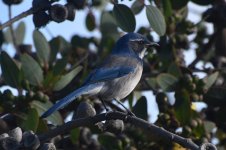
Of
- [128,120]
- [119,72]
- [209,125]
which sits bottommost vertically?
[209,125]

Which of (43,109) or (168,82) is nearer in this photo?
(43,109)

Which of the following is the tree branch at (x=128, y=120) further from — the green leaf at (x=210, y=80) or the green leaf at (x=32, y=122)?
the green leaf at (x=210, y=80)

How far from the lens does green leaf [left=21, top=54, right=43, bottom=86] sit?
154 inches

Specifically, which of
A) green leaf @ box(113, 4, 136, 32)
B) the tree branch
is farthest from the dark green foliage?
the tree branch

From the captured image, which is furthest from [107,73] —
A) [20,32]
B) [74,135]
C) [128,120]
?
[128,120]

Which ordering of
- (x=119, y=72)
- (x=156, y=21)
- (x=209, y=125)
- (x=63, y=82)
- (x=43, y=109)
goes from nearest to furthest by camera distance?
(x=156, y=21)
(x=43, y=109)
(x=63, y=82)
(x=209, y=125)
(x=119, y=72)

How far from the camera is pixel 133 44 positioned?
489 centimetres

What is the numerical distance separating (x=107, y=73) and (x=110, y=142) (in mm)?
624

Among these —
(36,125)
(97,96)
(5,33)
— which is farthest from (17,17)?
(5,33)

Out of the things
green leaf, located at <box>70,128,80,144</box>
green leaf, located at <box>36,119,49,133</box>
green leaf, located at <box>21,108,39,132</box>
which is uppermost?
green leaf, located at <box>21,108,39,132</box>

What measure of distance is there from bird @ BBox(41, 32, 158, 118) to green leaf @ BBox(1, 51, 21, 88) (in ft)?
1.10

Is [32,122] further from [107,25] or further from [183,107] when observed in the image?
[107,25]

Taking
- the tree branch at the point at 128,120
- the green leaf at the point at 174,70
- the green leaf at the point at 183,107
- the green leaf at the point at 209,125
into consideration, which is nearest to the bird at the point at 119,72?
the green leaf at the point at 174,70

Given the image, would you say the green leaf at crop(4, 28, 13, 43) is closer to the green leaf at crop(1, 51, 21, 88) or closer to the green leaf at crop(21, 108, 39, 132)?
the green leaf at crop(1, 51, 21, 88)
